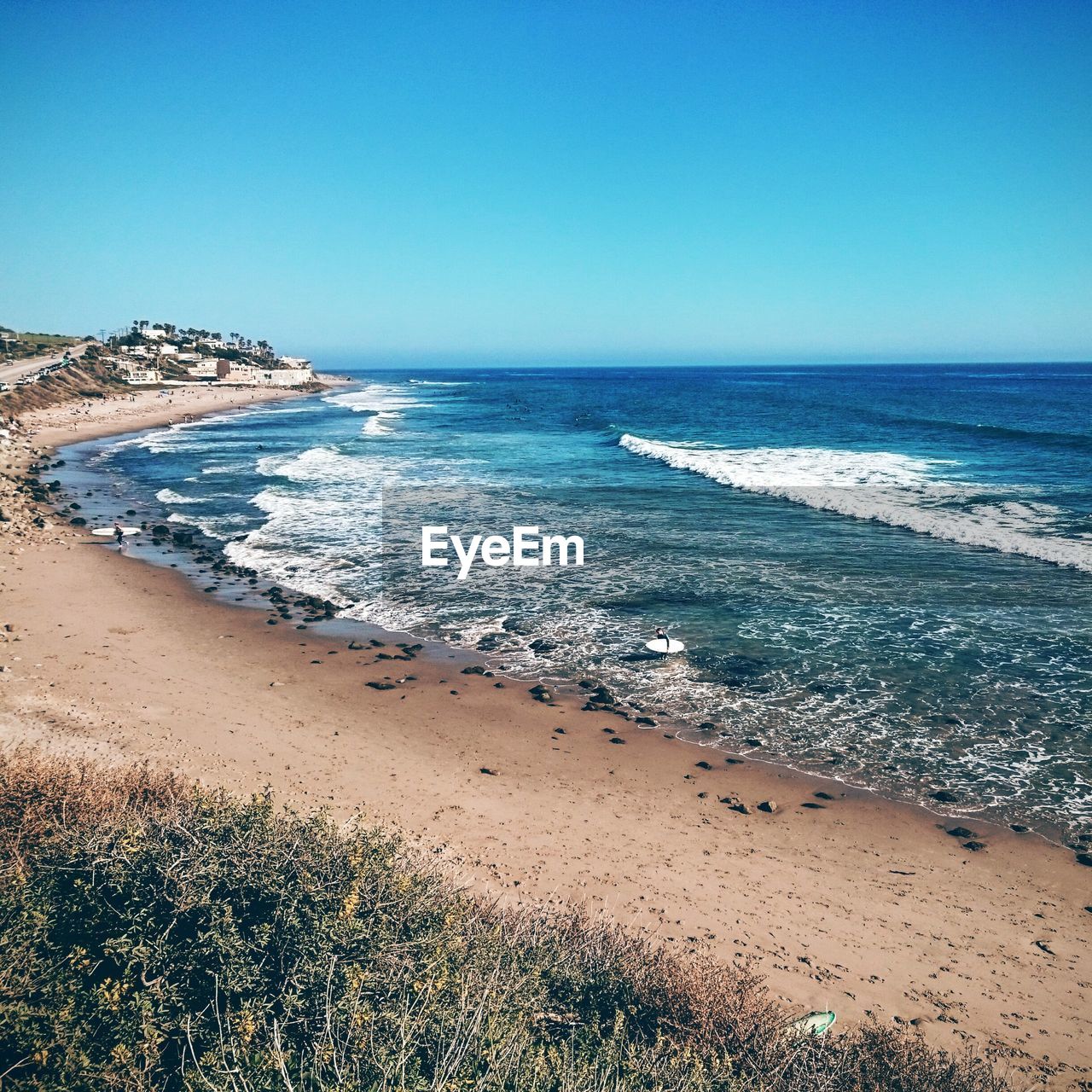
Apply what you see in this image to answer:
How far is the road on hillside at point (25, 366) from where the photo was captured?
74450 millimetres

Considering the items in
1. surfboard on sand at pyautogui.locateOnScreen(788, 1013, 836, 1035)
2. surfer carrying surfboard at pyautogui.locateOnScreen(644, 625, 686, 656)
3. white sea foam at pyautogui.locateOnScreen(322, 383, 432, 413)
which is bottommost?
surfboard on sand at pyautogui.locateOnScreen(788, 1013, 836, 1035)

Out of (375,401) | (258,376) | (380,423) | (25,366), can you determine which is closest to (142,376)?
(25,366)

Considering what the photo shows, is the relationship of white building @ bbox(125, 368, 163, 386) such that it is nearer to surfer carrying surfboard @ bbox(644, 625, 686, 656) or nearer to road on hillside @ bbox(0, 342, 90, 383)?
road on hillside @ bbox(0, 342, 90, 383)

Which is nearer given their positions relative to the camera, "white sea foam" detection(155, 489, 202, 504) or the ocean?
the ocean

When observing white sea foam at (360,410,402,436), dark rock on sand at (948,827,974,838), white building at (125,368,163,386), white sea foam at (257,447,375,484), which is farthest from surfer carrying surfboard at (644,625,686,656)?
white building at (125,368,163,386)

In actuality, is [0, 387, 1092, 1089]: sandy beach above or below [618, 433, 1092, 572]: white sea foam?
below

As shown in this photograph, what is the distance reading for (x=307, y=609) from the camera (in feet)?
68.2

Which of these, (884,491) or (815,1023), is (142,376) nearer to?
(884,491)

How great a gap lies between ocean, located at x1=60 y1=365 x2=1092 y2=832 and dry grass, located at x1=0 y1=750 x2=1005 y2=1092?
748 centimetres

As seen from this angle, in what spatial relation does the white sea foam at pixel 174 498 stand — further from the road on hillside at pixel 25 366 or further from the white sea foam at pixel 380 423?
the road on hillside at pixel 25 366

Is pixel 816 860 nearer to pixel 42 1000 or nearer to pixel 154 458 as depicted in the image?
pixel 42 1000

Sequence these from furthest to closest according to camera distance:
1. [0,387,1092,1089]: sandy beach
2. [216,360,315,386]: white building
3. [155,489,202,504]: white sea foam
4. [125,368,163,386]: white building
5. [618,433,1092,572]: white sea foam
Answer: [216,360,315,386]: white building < [125,368,163,386]: white building < [155,489,202,504]: white sea foam < [618,433,1092,572]: white sea foam < [0,387,1092,1089]: sandy beach

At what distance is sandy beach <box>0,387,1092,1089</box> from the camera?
8.49 meters

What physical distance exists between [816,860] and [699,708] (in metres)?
4.75
